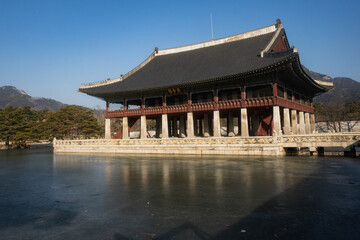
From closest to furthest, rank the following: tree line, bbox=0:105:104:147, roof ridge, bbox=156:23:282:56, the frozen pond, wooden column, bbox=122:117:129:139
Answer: the frozen pond
roof ridge, bbox=156:23:282:56
wooden column, bbox=122:117:129:139
tree line, bbox=0:105:104:147

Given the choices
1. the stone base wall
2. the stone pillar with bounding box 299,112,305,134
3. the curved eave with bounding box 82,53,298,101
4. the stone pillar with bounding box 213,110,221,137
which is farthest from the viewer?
the stone pillar with bounding box 299,112,305,134

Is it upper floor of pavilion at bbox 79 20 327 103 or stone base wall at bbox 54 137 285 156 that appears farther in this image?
upper floor of pavilion at bbox 79 20 327 103

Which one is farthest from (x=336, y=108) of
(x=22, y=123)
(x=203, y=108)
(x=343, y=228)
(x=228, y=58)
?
(x=22, y=123)

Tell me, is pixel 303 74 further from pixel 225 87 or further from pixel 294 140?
pixel 294 140

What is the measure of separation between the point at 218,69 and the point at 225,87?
2.54 m

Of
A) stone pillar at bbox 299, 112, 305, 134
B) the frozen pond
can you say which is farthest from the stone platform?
the frozen pond

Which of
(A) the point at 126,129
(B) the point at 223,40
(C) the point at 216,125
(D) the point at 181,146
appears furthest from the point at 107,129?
(B) the point at 223,40

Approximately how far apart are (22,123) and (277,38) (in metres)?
48.0

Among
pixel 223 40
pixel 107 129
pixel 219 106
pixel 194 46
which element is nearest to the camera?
pixel 219 106

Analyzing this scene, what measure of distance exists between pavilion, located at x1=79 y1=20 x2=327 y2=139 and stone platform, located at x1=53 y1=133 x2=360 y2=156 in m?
2.14

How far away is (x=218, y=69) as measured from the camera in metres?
28.2

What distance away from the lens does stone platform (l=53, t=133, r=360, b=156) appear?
61.9ft

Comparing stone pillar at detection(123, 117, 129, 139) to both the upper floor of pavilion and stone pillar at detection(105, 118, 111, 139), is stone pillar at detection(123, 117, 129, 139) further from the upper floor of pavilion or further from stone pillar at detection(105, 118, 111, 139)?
the upper floor of pavilion

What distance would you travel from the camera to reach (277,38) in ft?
97.6
